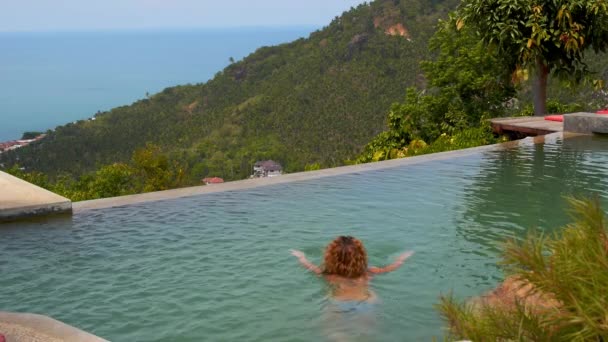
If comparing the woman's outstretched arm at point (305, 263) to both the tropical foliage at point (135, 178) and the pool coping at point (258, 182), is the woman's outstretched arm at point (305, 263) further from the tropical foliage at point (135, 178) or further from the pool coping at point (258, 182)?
the tropical foliage at point (135, 178)

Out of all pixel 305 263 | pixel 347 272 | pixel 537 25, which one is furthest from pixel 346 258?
pixel 537 25

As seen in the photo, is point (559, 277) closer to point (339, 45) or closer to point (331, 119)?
point (331, 119)

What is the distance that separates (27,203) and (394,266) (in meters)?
5.07

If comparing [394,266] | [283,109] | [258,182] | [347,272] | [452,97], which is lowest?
[283,109]

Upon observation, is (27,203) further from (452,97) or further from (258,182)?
(452,97)

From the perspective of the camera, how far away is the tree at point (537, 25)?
1758 centimetres

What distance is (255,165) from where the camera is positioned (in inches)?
2817

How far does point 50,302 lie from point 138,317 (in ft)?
3.30

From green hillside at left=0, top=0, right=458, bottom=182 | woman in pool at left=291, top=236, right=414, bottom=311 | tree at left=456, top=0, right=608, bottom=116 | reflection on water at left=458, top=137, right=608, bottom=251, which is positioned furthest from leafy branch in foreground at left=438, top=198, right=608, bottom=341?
green hillside at left=0, top=0, right=458, bottom=182

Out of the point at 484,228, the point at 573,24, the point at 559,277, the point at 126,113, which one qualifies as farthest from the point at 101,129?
the point at 559,277

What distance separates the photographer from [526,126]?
56.7 feet

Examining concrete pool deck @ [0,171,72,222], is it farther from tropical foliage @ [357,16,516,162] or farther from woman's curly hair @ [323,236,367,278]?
tropical foliage @ [357,16,516,162]

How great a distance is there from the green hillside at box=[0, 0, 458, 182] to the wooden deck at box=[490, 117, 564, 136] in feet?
143

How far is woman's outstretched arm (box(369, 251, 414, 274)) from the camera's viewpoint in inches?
301
